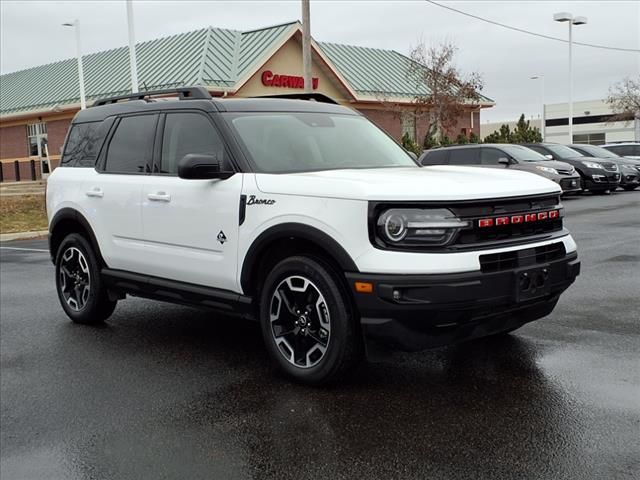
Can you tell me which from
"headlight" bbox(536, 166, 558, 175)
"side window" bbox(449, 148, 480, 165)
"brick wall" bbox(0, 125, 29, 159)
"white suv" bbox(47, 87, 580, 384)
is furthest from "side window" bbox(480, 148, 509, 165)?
"brick wall" bbox(0, 125, 29, 159)

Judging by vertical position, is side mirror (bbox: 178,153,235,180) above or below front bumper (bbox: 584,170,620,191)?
above

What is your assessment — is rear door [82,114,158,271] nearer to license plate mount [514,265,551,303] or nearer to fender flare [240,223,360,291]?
fender flare [240,223,360,291]

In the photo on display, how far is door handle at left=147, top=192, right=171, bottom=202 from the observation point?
5.63 meters

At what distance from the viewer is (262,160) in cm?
524

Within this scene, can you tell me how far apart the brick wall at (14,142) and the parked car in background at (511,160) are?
26213 mm

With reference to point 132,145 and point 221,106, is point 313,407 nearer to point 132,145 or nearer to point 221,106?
point 221,106

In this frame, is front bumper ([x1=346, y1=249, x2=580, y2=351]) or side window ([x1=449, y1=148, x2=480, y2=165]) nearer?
front bumper ([x1=346, y1=249, x2=580, y2=351])

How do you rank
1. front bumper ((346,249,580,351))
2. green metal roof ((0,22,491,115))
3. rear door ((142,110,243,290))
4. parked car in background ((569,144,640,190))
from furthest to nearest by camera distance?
1. green metal roof ((0,22,491,115))
2. parked car in background ((569,144,640,190))
3. rear door ((142,110,243,290))
4. front bumper ((346,249,580,351))

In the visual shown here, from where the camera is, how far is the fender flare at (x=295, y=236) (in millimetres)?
4430

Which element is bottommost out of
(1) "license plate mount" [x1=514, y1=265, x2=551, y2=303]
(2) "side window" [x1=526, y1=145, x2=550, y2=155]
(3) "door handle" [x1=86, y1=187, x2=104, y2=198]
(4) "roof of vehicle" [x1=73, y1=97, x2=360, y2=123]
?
(1) "license plate mount" [x1=514, y1=265, x2=551, y2=303]

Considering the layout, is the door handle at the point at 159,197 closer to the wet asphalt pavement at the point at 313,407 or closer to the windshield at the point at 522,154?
the wet asphalt pavement at the point at 313,407

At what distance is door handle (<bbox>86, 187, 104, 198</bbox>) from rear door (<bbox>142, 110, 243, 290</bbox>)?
68cm

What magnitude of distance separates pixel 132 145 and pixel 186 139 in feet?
2.51

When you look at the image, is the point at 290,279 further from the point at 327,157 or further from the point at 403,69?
the point at 403,69
